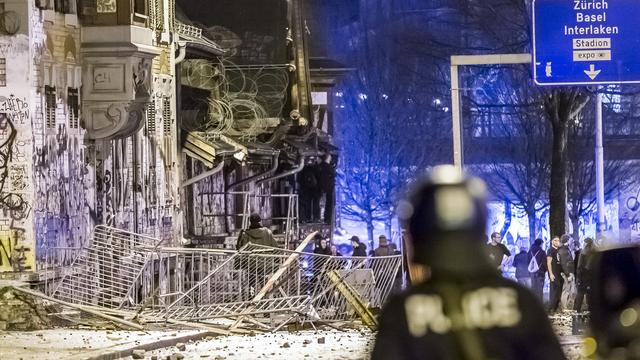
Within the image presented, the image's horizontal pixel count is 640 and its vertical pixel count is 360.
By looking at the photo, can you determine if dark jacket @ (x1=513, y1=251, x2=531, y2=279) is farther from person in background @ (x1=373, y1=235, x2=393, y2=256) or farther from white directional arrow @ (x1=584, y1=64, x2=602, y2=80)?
white directional arrow @ (x1=584, y1=64, x2=602, y2=80)

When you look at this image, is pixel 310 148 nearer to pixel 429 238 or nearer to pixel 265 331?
pixel 265 331

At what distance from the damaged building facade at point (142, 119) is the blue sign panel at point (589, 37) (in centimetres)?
673

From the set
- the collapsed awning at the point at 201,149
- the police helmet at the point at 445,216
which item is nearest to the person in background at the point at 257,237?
the collapsed awning at the point at 201,149

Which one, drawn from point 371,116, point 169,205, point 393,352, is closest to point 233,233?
point 169,205

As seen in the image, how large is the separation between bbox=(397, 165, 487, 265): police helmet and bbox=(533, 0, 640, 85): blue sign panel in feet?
66.7

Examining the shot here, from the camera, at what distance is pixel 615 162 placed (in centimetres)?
5344

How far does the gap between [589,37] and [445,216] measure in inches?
814

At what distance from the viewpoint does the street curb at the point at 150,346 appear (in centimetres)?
1608

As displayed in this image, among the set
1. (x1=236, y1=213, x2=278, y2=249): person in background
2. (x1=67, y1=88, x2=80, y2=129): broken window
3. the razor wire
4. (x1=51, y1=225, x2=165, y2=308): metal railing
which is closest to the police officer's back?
(x1=51, y1=225, x2=165, y2=308): metal railing

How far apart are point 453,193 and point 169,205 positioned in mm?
26244

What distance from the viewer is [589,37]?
24578 millimetres

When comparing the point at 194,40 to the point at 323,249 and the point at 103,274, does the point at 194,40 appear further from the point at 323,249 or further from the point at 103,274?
the point at 103,274

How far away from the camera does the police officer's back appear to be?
4473 mm

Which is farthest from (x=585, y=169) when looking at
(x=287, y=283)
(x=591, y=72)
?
(x=287, y=283)
